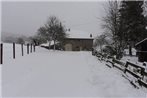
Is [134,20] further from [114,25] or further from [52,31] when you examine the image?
[52,31]

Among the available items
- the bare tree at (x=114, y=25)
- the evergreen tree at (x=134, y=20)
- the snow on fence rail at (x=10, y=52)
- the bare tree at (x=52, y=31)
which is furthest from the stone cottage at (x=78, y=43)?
the snow on fence rail at (x=10, y=52)

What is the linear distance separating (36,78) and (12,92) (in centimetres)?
243

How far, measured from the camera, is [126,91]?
8109 millimetres

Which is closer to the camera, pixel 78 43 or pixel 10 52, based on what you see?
pixel 10 52

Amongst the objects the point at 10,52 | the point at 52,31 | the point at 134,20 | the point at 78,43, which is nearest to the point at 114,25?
the point at 134,20

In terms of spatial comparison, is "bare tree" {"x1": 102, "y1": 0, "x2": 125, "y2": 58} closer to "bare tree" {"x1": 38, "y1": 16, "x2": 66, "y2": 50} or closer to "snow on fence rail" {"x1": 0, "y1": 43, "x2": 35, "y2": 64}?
"snow on fence rail" {"x1": 0, "y1": 43, "x2": 35, "y2": 64}

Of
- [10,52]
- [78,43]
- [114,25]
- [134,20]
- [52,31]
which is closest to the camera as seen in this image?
[10,52]

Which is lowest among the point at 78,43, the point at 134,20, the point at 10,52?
the point at 10,52

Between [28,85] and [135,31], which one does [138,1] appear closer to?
[135,31]

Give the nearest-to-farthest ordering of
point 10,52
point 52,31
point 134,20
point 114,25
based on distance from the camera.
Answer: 1. point 10,52
2. point 114,25
3. point 134,20
4. point 52,31

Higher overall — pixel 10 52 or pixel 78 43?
pixel 78 43

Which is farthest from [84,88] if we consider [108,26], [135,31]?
[135,31]

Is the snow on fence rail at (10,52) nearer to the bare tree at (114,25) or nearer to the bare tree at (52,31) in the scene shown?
the bare tree at (114,25)

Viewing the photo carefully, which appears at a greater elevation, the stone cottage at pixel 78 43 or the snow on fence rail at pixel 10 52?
the stone cottage at pixel 78 43
